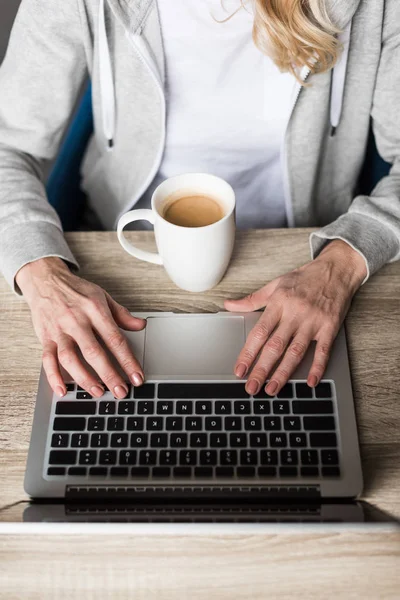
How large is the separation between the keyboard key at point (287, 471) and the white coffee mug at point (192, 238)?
0.93 ft

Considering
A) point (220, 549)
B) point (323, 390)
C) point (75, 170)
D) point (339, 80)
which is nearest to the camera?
point (220, 549)

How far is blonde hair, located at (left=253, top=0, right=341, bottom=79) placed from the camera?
79 centimetres

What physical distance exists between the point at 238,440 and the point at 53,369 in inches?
10.0

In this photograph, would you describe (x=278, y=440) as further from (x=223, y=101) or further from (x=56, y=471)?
(x=223, y=101)

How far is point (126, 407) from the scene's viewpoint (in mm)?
681

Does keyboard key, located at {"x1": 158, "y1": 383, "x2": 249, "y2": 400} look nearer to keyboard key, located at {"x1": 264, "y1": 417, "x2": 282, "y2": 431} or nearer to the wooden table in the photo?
keyboard key, located at {"x1": 264, "y1": 417, "x2": 282, "y2": 431}

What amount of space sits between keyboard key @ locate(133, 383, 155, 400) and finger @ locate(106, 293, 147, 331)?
9cm

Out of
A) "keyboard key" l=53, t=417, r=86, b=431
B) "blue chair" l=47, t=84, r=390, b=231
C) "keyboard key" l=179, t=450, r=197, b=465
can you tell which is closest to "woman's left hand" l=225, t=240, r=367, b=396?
"keyboard key" l=179, t=450, r=197, b=465

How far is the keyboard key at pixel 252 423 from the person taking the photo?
659 millimetres

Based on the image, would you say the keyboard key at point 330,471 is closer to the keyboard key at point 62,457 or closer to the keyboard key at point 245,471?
the keyboard key at point 245,471

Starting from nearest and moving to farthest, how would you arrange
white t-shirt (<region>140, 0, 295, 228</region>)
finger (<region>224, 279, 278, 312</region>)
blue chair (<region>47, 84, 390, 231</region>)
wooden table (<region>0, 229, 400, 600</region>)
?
wooden table (<region>0, 229, 400, 600</region>) → finger (<region>224, 279, 278, 312</region>) → white t-shirt (<region>140, 0, 295, 228</region>) → blue chair (<region>47, 84, 390, 231</region>)

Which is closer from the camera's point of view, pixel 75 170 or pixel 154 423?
pixel 154 423

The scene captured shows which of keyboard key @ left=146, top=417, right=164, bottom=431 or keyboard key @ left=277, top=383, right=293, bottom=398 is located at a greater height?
keyboard key @ left=277, top=383, right=293, bottom=398

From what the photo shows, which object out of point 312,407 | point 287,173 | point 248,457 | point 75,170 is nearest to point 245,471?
point 248,457
